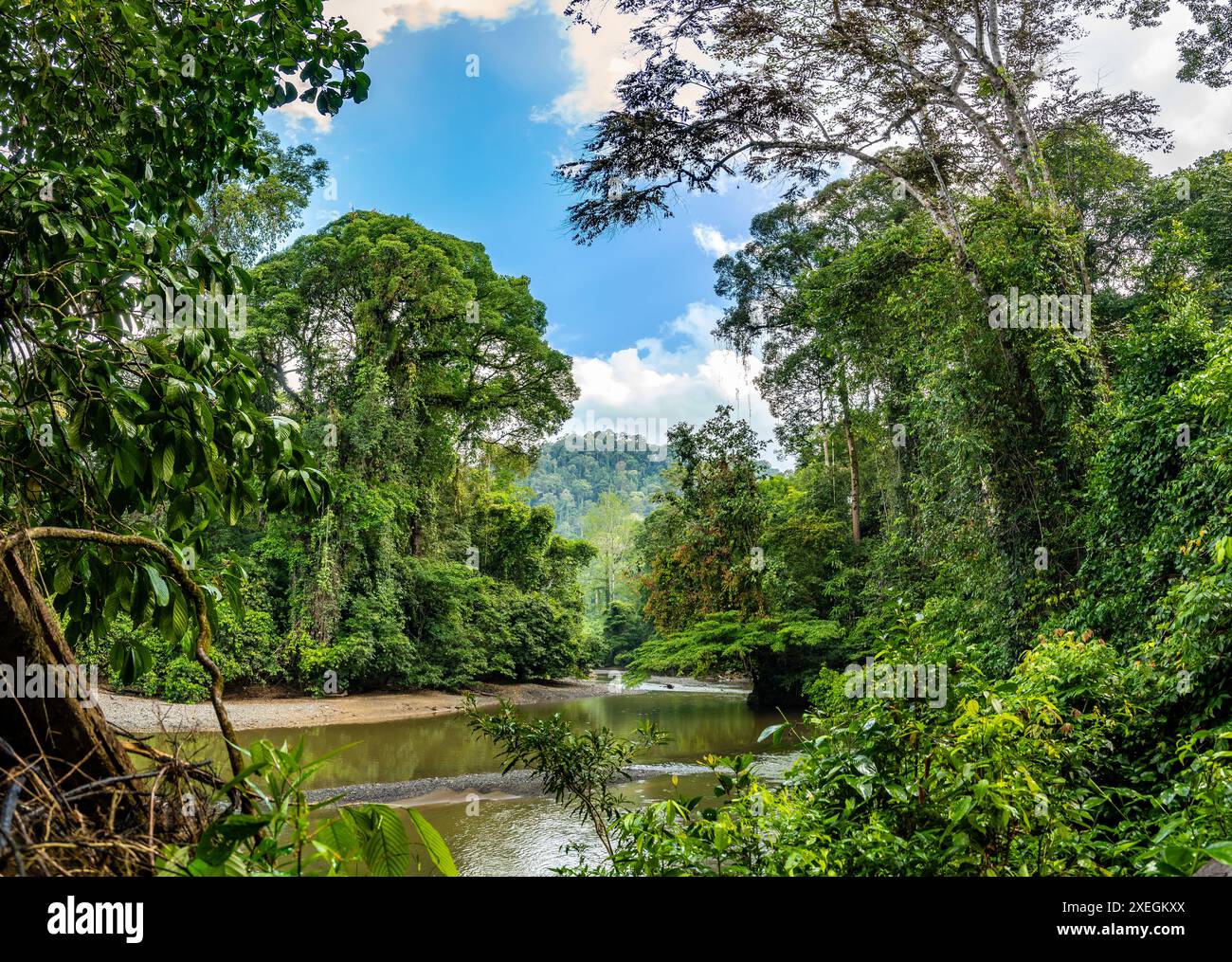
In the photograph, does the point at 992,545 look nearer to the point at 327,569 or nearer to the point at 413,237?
the point at 327,569

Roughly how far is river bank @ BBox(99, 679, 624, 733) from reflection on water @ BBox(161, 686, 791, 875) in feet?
1.23

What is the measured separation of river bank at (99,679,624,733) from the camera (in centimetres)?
1007

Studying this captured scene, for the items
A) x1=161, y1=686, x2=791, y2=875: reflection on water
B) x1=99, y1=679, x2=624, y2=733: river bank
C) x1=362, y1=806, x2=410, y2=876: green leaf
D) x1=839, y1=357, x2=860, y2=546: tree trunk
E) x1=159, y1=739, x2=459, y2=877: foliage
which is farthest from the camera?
x1=839, y1=357, x2=860, y2=546: tree trunk

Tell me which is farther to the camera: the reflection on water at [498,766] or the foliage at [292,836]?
the reflection on water at [498,766]

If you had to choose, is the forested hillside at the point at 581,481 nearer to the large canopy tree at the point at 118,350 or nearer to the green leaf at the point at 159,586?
the large canopy tree at the point at 118,350

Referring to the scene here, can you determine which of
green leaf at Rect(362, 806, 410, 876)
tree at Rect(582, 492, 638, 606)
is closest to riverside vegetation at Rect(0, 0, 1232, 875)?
green leaf at Rect(362, 806, 410, 876)

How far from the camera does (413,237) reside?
14656mm

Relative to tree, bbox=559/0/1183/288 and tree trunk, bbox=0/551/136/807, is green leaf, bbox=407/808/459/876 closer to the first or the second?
tree trunk, bbox=0/551/136/807

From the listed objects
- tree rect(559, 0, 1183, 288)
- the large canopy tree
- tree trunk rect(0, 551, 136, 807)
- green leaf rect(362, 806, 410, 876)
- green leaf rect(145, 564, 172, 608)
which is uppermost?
tree rect(559, 0, 1183, 288)

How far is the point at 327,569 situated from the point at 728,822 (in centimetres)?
1320

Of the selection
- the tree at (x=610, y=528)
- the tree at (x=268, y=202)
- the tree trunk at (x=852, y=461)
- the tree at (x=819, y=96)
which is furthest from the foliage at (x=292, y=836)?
the tree at (x=610, y=528)

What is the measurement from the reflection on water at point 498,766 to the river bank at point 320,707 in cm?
37

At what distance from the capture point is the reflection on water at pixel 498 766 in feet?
18.7

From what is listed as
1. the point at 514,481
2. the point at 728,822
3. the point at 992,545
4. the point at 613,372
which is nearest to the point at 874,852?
the point at 728,822
